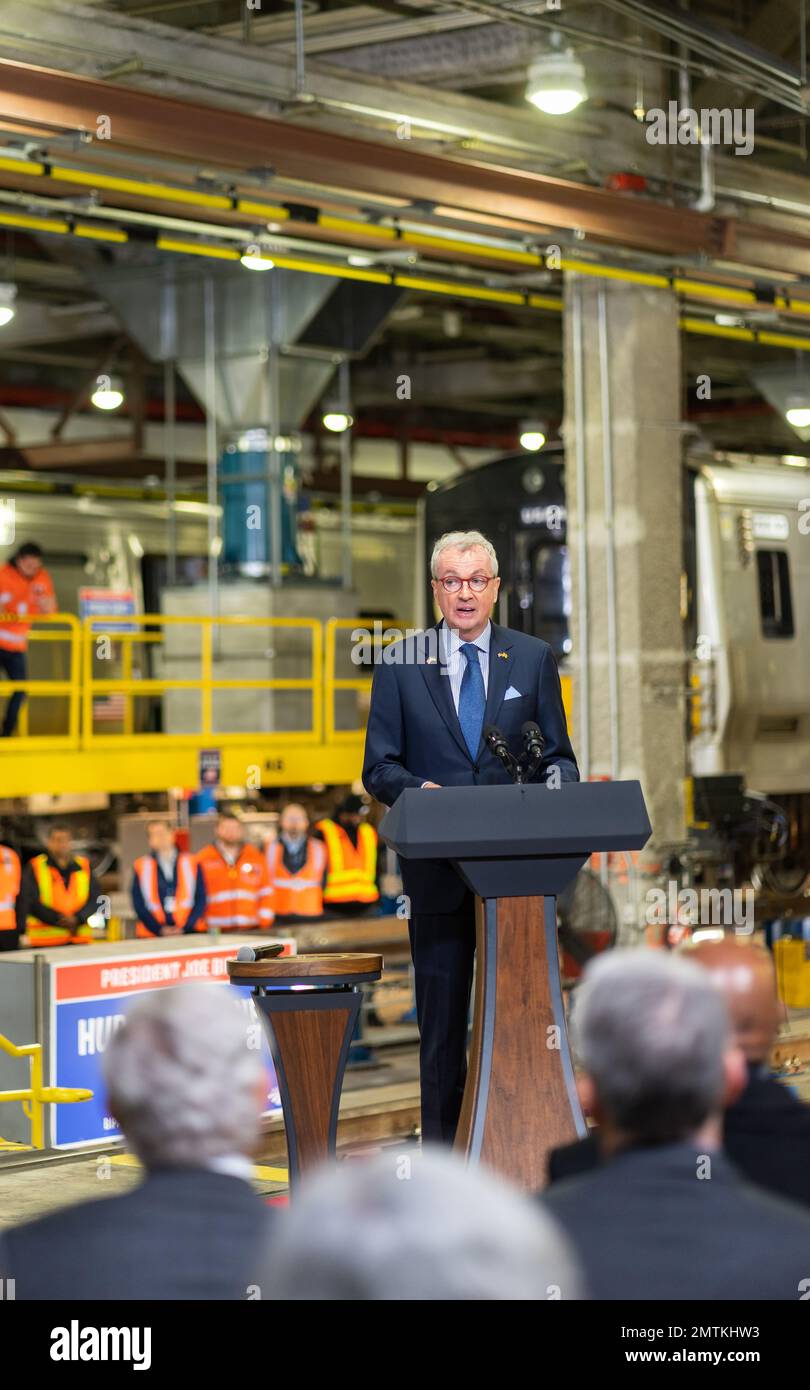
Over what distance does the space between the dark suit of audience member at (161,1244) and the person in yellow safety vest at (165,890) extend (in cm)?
1140

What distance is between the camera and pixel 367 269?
48.0 feet

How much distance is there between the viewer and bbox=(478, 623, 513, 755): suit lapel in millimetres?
5785

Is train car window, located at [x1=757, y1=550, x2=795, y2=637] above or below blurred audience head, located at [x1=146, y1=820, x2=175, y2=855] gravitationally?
above

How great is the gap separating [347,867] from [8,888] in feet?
10.6

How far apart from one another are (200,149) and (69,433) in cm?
1659

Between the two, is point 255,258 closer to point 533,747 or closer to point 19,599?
point 19,599

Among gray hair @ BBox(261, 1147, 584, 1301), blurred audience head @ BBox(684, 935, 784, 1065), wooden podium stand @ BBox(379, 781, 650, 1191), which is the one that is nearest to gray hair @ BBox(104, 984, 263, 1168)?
gray hair @ BBox(261, 1147, 584, 1301)

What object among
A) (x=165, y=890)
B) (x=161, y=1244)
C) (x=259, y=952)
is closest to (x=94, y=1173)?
(x=259, y=952)

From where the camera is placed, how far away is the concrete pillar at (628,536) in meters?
14.0

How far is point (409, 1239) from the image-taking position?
1.98m

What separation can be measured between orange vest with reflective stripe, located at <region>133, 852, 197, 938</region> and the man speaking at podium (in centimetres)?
843

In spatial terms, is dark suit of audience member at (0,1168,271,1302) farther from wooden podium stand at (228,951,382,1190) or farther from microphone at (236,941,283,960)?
microphone at (236,941,283,960)

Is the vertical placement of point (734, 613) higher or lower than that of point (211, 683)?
higher
